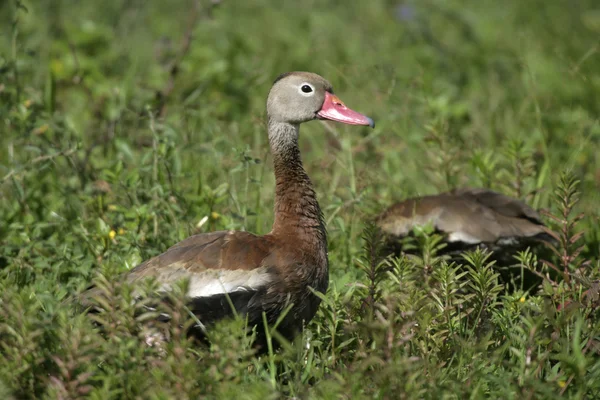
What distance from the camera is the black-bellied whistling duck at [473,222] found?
470 centimetres

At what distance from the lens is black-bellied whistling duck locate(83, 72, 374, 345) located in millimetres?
3775

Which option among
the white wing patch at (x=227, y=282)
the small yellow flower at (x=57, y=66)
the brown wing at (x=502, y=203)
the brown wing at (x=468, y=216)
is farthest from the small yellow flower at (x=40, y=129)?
the brown wing at (x=502, y=203)

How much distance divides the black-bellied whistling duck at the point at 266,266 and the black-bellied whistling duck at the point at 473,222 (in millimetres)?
826

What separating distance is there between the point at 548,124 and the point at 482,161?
1.53 meters

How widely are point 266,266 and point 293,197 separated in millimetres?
461

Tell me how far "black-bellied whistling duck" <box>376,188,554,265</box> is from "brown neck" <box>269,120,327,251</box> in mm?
772

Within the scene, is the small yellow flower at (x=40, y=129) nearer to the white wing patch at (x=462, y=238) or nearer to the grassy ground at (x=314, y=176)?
the grassy ground at (x=314, y=176)

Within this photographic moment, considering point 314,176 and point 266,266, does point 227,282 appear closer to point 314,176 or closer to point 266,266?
point 266,266

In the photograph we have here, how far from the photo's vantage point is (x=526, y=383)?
3.06 metres

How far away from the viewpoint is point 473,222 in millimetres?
4738

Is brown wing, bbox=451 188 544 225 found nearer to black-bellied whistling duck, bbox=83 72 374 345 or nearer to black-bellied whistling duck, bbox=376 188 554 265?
black-bellied whistling duck, bbox=376 188 554 265

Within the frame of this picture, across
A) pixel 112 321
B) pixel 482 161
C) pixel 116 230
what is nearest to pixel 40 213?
pixel 116 230

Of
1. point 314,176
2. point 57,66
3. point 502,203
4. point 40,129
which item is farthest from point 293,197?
point 57,66

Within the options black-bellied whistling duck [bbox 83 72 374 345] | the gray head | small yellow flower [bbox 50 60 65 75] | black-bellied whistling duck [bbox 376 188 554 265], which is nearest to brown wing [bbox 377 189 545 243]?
black-bellied whistling duck [bbox 376 188 554 265]
